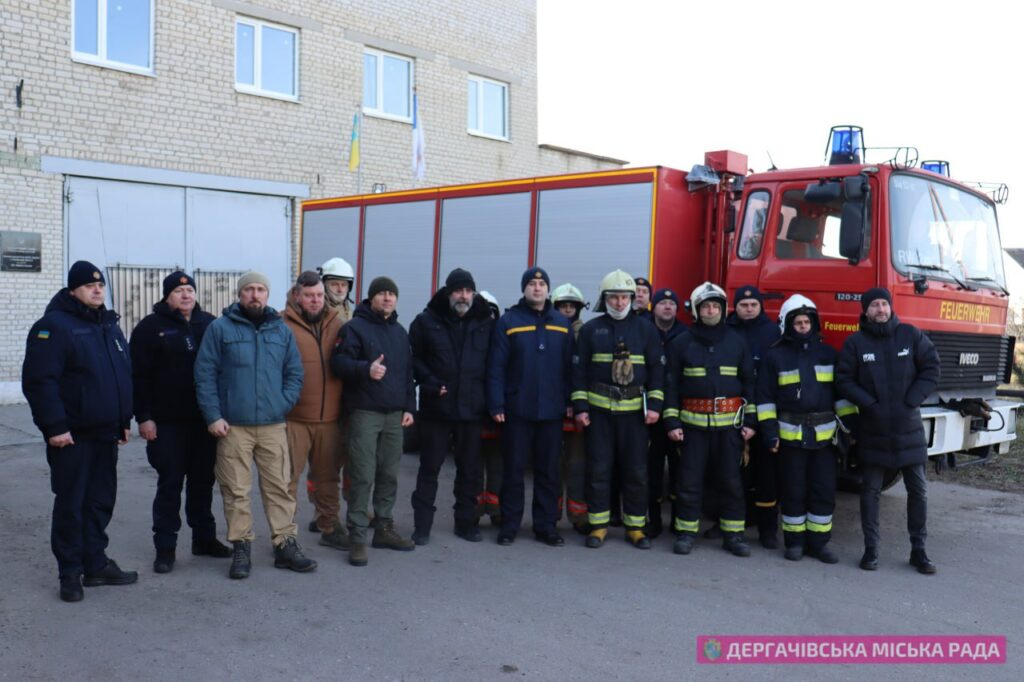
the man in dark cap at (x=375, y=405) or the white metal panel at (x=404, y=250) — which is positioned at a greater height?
the white metal panel at (x=404, y=250)

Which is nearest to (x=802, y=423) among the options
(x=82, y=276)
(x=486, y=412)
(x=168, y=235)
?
(x=486, y=412)

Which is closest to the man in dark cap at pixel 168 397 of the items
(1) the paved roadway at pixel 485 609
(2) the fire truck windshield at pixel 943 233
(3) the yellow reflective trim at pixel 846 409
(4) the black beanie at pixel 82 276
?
(1) the paved roadway at pixel 485 609

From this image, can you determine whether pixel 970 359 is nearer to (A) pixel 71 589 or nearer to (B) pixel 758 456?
(B) pixel 758 456

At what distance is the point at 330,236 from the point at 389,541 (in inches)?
227

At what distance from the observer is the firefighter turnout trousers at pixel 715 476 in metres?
6.14

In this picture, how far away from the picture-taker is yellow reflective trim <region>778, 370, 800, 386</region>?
600cm

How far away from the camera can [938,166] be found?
25.4 feet

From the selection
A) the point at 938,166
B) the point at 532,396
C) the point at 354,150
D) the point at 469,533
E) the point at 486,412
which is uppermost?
the point at 354,150

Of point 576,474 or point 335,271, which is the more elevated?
point 335,271

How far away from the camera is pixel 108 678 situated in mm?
3883

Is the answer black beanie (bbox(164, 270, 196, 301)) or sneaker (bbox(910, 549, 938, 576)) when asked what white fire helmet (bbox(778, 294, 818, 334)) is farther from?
black beanie (bbox(164, 270, 196, 301))

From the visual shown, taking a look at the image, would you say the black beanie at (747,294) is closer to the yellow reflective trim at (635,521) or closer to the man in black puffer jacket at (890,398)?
the man in black puffer jacket at (890,398)

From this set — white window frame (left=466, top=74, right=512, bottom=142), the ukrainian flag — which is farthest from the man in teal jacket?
white window frame (left=466, top=74, right=512, bottom=142)

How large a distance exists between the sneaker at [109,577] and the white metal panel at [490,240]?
14.6ft
